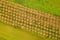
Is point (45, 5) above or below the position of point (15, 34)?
above

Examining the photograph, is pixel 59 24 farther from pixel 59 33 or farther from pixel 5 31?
pixel 5 31

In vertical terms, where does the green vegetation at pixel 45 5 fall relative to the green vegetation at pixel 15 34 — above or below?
above

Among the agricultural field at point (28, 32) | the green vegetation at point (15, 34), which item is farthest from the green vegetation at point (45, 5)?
the green vegetation at point (15, 34)

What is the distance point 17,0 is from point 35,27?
31 cm

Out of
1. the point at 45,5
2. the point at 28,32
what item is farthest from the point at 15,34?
the point at 45,5

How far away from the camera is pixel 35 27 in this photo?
5.10ft

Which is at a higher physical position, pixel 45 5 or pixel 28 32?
pixel 45 5

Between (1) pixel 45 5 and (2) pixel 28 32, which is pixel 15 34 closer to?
(2) pixel 28 32

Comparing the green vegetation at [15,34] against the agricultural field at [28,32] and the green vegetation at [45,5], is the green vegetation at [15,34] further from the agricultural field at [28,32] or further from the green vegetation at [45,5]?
the green vegetation at [45,5]

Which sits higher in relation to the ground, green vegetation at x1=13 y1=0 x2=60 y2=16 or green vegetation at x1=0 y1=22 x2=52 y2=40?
green vegetation at x1=13 y1=0 x2=60 y2=16

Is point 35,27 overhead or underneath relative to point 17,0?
underneath

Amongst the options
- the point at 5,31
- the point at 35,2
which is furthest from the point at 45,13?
the point at 5,31

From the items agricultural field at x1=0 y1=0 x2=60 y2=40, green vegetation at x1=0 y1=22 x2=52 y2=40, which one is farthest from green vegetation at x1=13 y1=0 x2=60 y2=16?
green vegetation at x1=0 y1=22 x2=52 y2=40

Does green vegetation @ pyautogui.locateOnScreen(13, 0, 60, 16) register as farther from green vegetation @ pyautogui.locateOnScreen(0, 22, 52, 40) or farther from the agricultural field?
green vegetation @ pyautogui.locateOnScreen(0, 22, 52, 40)
